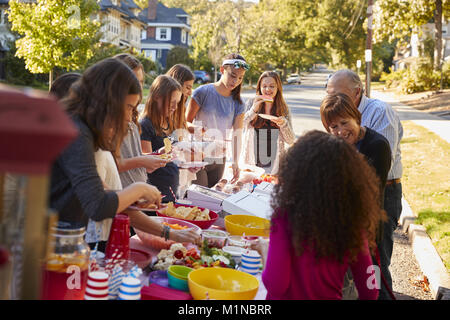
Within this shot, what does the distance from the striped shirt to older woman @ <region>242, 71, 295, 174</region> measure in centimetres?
161

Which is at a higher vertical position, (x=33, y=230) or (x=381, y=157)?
(x=33, y=230)

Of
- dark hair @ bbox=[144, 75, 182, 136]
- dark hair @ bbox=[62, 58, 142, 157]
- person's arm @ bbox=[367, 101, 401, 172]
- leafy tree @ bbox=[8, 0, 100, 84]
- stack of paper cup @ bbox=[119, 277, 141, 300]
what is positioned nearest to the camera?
stack of paper cup @ bbox=[119, 277, 141, 300]

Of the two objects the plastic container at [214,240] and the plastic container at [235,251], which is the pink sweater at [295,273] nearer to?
the plastic container at [235,251]

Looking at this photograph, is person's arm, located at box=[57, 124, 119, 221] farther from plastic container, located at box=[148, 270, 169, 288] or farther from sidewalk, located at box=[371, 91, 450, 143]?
sidewalk, located at box=[371, 91, 450, 143]

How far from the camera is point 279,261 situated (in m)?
1.95

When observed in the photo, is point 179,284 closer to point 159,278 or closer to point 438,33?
point 159,278

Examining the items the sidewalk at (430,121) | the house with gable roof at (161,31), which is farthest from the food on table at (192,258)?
the house with gable roof at (161,31)

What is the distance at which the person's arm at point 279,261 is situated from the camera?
195 cm

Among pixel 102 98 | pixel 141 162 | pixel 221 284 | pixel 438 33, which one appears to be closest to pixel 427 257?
pixel 141 162

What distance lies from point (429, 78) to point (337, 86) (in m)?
33.1

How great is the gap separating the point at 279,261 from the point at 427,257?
4.31 metres

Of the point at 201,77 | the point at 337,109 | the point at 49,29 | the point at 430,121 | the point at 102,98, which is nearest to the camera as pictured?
the point at 102,98

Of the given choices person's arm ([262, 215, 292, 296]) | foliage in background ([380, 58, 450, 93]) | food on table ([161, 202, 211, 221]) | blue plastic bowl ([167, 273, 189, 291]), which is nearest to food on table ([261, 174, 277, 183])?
food on table ([161, 202, 211, 221])

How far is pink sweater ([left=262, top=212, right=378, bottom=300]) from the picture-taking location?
1957 mm
